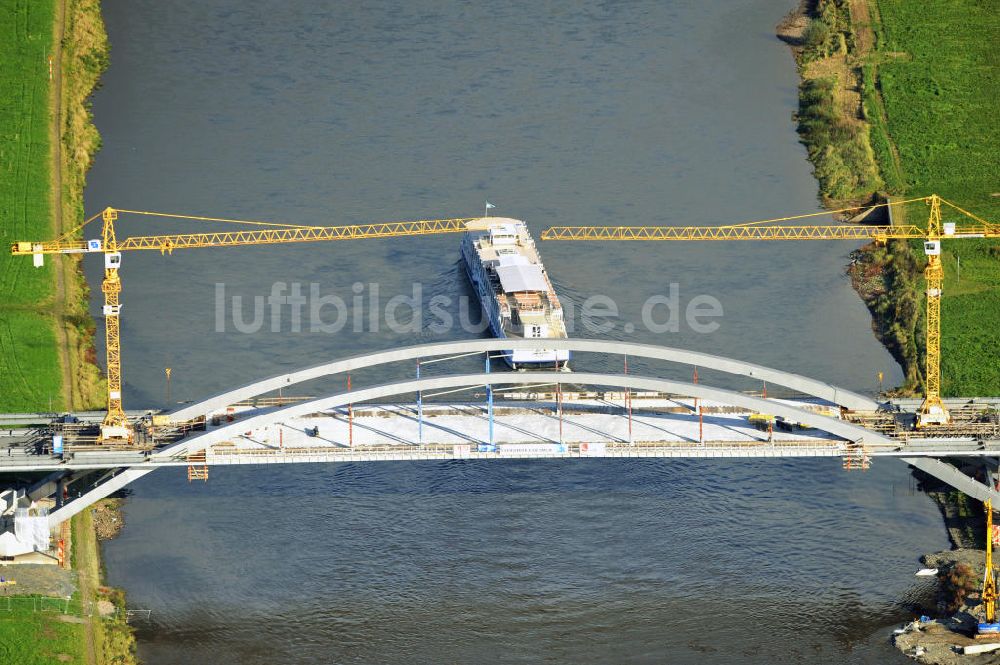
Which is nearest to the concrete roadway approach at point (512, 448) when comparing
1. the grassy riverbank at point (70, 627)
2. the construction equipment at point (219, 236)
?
the grassy riverbank at point (70, 627)

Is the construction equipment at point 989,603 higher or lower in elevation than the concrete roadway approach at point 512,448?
lower

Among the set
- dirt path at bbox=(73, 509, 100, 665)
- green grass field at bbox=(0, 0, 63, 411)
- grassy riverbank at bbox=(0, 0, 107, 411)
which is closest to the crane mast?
dirt path at bbox=(73, 509, 100, 665)

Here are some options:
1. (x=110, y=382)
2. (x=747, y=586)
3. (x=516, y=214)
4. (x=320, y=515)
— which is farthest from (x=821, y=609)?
(x=516, y=214)

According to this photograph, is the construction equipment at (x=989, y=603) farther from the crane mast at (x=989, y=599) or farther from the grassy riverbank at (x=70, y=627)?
the grassy riverbank at (x=70, y=627)

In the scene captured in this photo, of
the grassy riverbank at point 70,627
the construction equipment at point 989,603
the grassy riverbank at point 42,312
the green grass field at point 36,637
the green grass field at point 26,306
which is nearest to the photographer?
the green grass field at point 36,637

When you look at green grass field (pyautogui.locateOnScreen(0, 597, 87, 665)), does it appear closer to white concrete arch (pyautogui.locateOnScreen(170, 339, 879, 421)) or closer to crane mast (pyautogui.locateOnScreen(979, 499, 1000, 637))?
white concrete arch (pyautogui.locateOnScreen(170, 339, 879, 421))

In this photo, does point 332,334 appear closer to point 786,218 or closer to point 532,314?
point 532,314
